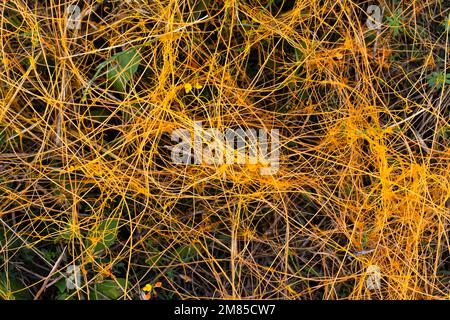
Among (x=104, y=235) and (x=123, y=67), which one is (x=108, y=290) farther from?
(x=123, y=67)

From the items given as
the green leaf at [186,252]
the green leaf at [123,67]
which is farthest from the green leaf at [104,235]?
the green leaf at [123,67]

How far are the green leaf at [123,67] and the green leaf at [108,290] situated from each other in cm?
70

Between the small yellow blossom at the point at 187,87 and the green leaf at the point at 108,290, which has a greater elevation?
the small yellow blossom at the point at 187,87

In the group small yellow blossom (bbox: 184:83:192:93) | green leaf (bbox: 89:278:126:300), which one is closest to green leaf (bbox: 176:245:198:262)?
green leaf (bbox: 89:278:126:300)

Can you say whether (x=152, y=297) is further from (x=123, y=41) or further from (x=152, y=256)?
(x=123, y=41)

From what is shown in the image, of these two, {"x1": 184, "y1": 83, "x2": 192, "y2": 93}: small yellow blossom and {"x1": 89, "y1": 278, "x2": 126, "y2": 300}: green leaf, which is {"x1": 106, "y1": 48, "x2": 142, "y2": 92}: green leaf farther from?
{"x1": 89, "y1": 278, "x2": 126, "y2": 300}: green leaf

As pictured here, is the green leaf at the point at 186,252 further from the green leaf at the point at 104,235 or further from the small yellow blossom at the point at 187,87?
the small yellow blossom at the point at 187,87

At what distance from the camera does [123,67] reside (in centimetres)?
180

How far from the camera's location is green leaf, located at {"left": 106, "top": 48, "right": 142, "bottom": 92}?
1.79 metres

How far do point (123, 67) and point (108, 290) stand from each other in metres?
0.80

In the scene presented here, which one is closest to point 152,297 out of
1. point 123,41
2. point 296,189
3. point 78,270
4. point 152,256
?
point 152,256

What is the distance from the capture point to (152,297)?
1.80m

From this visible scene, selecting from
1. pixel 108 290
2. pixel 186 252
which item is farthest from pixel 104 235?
pixel 186 252

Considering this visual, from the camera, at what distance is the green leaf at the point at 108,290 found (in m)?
1.76
